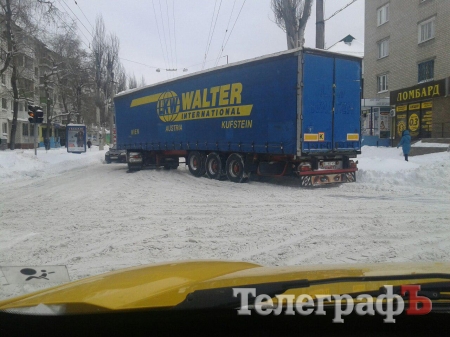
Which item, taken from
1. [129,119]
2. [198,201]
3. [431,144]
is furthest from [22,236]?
[431,144]

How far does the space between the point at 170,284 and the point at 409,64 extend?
103 ft

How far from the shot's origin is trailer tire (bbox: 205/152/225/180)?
15648mm

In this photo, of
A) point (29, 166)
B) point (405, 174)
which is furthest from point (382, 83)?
point (29, 166)

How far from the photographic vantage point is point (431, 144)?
71.7 ft

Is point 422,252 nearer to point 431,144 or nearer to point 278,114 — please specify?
point 278,114

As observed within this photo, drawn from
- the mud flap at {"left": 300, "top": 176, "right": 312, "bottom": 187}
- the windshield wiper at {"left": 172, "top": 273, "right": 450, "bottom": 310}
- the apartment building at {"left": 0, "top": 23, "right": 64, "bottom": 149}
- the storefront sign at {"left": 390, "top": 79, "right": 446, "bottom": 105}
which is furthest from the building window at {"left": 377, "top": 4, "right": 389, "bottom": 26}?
the windshield wiper at {"left": 172, "top": 273, "right": 450, "bottom": 310}

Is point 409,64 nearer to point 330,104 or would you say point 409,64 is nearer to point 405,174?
point 405,174

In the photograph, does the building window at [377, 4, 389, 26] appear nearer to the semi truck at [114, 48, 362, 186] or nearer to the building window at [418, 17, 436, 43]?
the building window at [418, 17, 436, 43]

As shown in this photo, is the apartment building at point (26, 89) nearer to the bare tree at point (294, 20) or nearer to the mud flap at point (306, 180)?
the bare tree at point (294, 20)

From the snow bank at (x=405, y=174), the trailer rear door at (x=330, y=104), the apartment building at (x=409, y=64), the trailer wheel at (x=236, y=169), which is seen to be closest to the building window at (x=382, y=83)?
the apartment building at (x=409, y=64)

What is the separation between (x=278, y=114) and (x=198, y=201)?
13.2 ft

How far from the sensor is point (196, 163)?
17.3 meters

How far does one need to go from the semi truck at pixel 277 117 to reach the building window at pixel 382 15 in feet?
74.1

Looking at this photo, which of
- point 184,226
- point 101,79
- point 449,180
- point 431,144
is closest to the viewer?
point 184,226
